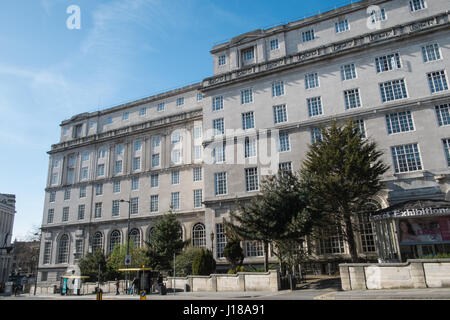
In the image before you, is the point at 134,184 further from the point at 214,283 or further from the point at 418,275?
the point at 418,275

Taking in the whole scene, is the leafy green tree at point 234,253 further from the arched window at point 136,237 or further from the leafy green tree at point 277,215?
the arched window at point 136,237

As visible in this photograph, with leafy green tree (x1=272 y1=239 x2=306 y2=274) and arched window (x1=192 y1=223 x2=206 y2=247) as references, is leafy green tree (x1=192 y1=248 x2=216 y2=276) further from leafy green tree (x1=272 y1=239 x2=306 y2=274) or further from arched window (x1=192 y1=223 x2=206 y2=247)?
arched window (x1=192 y1=223 x2=206 y2=247)

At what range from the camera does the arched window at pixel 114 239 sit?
49.9 metres

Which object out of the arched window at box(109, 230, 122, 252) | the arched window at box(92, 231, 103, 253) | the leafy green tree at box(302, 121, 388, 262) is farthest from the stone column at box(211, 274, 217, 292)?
the arched window at box(92, 231, 103, 253)

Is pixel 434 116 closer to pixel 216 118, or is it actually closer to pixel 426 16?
pixel 426 16

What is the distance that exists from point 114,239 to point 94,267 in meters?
7.08


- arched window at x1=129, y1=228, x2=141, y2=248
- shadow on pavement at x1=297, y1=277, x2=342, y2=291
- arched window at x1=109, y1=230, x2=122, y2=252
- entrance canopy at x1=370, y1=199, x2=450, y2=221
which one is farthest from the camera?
arched window at x1=109, y1=230, x2=122, y2=252

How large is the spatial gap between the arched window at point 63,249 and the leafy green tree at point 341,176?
44.3 meters

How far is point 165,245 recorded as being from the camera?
122ft

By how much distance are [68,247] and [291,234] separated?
143ft

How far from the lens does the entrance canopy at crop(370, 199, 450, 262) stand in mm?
25422

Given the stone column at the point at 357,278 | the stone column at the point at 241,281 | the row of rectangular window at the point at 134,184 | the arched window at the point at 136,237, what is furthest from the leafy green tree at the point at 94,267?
A: the stone column at the point at 357,278

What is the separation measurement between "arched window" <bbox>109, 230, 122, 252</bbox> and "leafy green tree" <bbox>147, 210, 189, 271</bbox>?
14.3m

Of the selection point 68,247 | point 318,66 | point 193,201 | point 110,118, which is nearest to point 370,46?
point 318,66
